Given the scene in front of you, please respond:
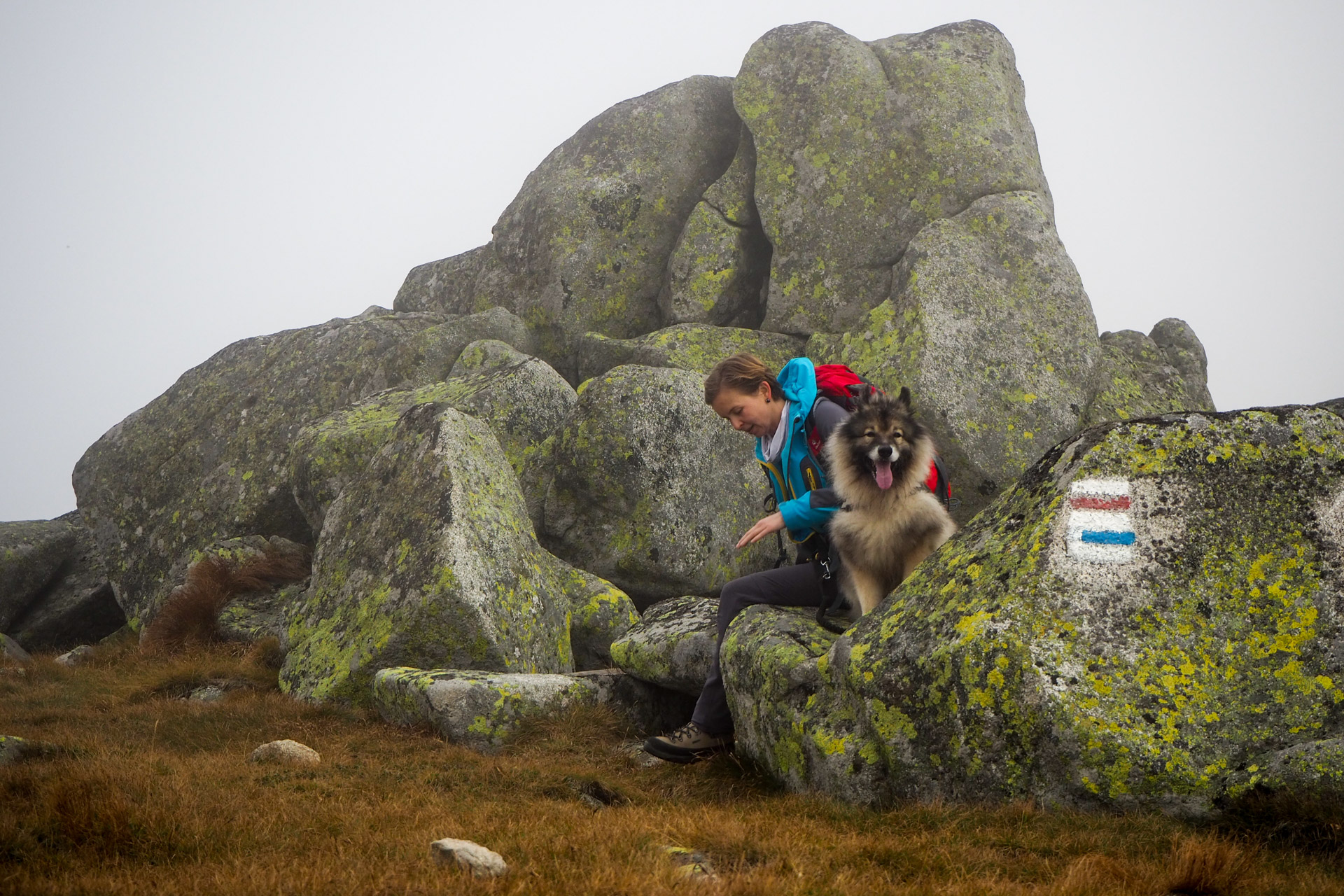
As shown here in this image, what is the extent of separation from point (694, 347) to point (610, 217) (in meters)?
4.87

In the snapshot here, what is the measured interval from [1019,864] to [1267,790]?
1702 millimetres

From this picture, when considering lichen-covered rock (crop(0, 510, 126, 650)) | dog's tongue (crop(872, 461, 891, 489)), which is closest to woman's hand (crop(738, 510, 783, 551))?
dog's tongue (crop(872, 461, 891, 489))

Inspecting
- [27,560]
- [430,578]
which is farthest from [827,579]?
[27,560]

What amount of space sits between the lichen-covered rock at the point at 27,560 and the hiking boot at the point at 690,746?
18.2 m

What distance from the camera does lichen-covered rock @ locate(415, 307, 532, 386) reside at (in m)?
21.0

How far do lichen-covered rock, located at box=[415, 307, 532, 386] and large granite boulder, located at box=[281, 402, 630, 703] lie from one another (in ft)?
20.7

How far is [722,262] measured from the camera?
21891 millimetres

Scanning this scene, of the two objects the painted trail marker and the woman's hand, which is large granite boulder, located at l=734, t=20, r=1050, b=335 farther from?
the painted trail marker

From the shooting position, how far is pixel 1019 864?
5.69 meters

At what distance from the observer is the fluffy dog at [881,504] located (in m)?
8.74

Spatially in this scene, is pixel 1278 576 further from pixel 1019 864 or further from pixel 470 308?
pixel 470 308

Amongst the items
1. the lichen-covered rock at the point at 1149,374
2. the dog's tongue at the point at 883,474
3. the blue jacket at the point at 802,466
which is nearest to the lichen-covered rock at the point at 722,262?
the lichen-covered rock at the point at 1149,374

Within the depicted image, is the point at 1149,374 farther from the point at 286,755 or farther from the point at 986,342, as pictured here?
the point at 286,755

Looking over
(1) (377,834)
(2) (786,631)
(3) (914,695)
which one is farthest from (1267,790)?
(1) (377,834)
